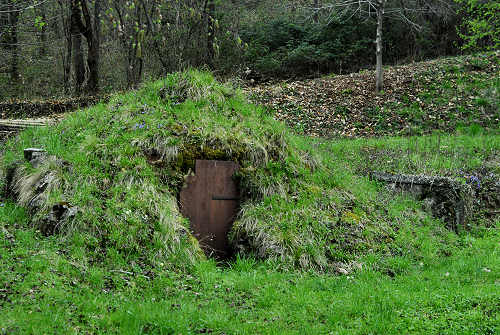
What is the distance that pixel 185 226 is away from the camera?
17.2 feet

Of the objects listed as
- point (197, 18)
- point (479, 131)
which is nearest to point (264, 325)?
point (197, 18)

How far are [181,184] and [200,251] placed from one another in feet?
3.39

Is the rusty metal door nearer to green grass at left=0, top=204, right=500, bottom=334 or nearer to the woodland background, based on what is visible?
green grass at left=0, top=204, right=500, bottom=334

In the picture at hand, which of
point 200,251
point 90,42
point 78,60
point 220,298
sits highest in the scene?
point 90,42

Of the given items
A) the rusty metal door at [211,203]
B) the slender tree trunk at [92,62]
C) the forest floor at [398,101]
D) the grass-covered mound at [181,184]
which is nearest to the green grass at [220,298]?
the grass-covered mound at [181,184]

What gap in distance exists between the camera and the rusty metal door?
563 centimetres

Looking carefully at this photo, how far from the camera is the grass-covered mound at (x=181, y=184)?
4797 millimetres

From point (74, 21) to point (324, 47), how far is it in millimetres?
9402

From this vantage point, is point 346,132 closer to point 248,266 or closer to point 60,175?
point 248,266

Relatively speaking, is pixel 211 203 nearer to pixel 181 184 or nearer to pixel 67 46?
pixel 181 184

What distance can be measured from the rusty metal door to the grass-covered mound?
0.49 feet

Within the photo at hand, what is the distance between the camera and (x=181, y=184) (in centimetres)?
569

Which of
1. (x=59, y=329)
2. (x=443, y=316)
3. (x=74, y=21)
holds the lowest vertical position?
(x=443, y=316)

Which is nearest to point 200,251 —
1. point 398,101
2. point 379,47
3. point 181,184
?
point 181,184
